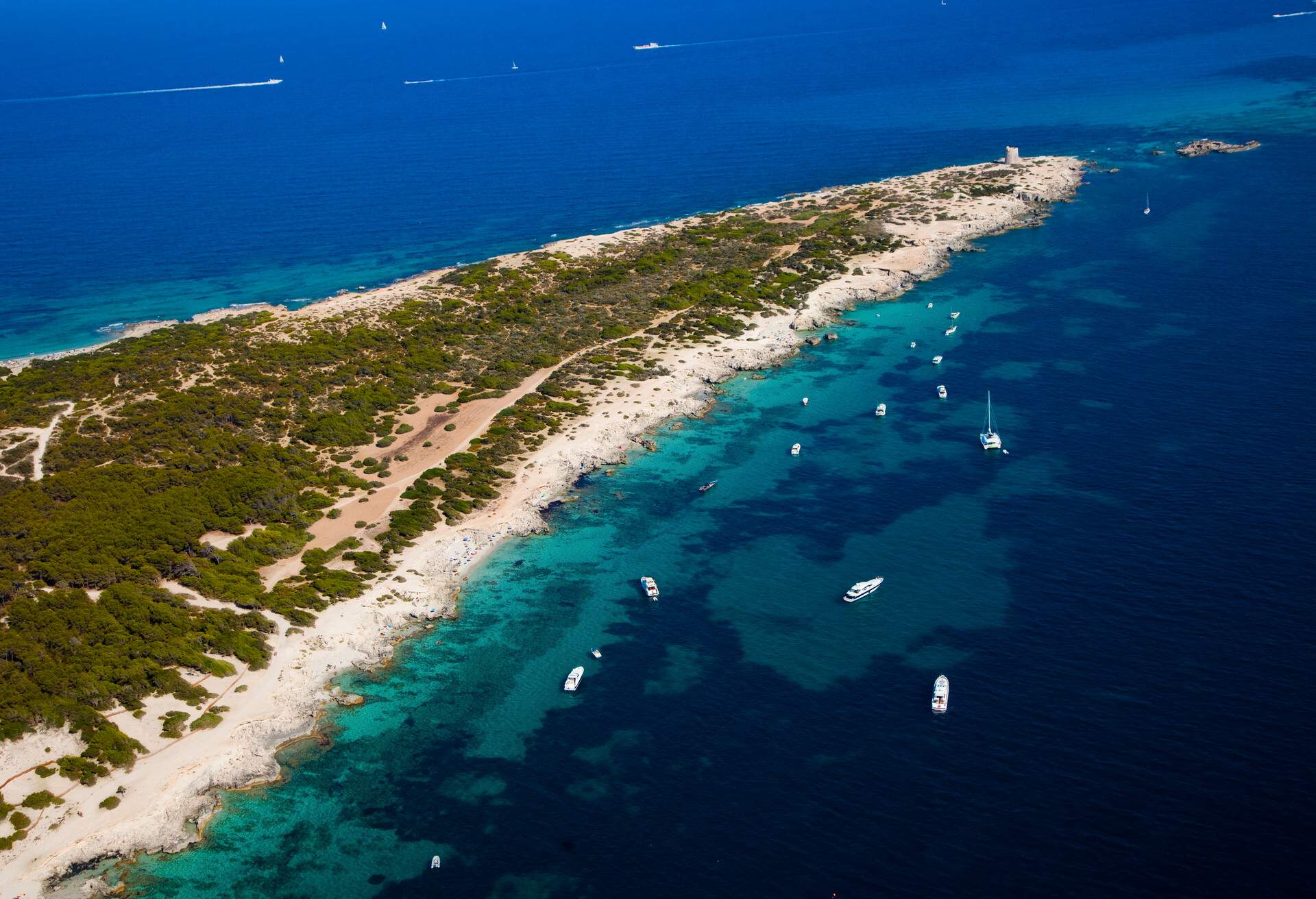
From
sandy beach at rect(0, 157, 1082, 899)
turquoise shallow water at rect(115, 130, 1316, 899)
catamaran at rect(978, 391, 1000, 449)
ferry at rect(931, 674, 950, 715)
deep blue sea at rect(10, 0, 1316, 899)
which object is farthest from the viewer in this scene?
catamaran at rect(978, 391, 1000, 449)

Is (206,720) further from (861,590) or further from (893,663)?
(861,590)

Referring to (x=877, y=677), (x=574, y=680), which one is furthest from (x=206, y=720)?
(x=877, y=677)

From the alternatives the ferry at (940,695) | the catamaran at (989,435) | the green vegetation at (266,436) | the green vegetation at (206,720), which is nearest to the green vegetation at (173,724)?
the green vegetation at (266,436)

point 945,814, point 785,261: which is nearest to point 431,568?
point 945,814

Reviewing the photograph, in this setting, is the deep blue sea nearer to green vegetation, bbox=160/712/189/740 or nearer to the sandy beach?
the sandy beach

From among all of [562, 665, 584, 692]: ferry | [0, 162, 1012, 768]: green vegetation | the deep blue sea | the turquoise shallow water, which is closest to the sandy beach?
[0, 162, 1012, 768]: green vegetation

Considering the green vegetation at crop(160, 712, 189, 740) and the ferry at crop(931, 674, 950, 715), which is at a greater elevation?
the green vegetation at crop(160, 712, 189, 740)

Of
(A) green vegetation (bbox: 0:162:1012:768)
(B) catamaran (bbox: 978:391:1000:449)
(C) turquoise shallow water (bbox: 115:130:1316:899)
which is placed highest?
(A) green vegetation (bbox: 0:162:1012:768)

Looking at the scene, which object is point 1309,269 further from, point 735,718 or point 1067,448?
point 735,718
